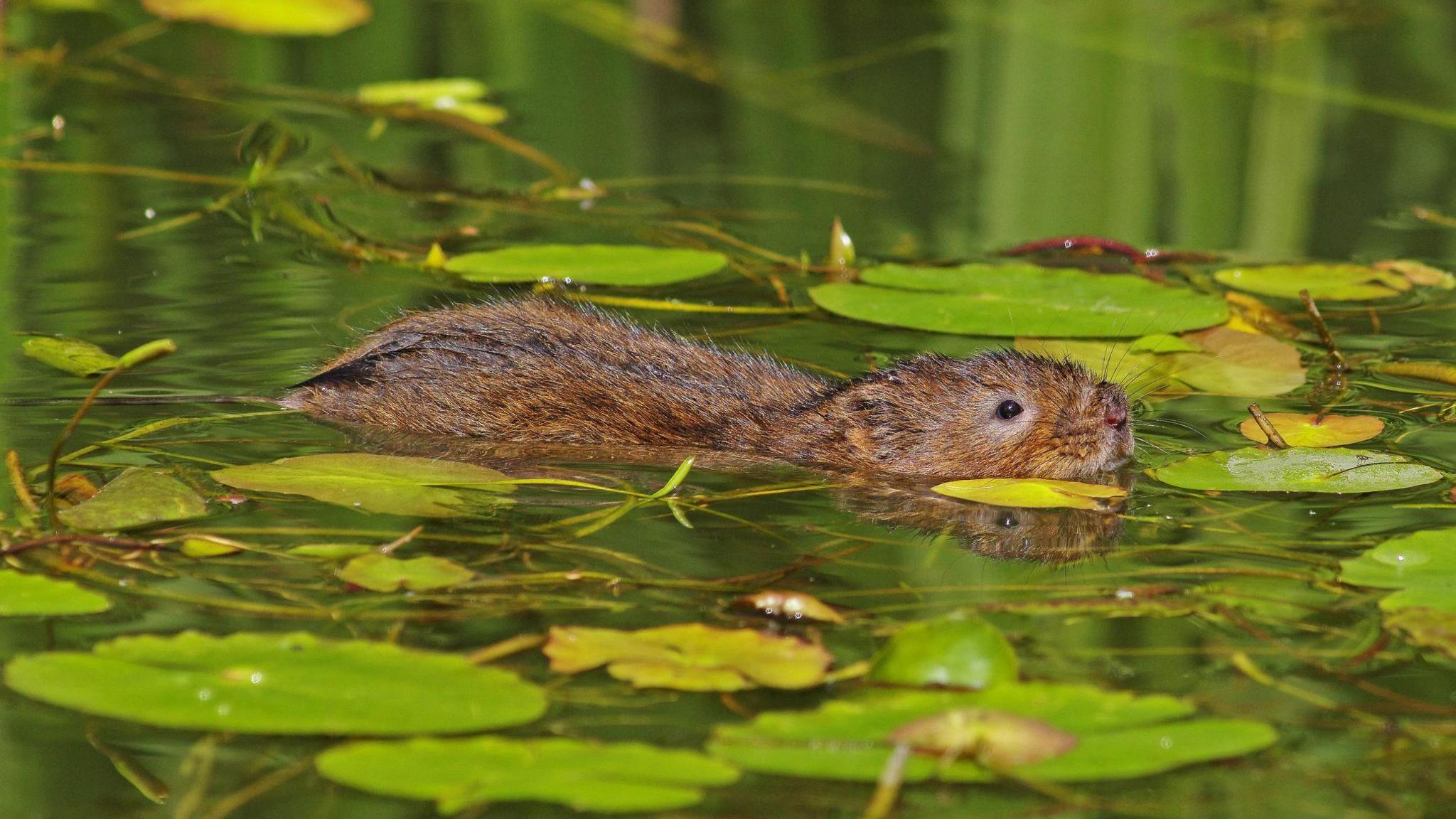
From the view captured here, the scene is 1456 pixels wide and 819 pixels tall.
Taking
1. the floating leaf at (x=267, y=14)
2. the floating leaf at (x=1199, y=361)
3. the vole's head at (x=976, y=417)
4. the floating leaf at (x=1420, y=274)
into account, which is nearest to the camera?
the vole's head at (x=976, y=417)

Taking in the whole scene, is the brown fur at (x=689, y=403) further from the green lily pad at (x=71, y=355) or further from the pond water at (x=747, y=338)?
the green lily pad at (x=71, y=355)

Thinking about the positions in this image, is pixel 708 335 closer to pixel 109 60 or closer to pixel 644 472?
pixel 644 472

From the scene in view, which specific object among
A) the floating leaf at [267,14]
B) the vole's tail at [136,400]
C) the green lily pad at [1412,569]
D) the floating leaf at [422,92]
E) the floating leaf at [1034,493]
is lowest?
the floating leaf at [1034,493]

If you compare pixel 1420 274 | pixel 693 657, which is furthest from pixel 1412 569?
pixel 1420 274

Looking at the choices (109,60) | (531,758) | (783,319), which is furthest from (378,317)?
(109,60)

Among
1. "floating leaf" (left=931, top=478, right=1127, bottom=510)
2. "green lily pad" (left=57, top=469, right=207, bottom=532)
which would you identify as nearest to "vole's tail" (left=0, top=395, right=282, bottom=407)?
"green lily pad" (left=57, top=469, right=207, bottom=532)

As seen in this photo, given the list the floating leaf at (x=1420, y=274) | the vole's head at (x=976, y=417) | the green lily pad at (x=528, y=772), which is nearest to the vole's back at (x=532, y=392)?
the vole's head at (x=976, y=417)

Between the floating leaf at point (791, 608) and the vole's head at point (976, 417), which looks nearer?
the floating leaf at point (791, 608)
